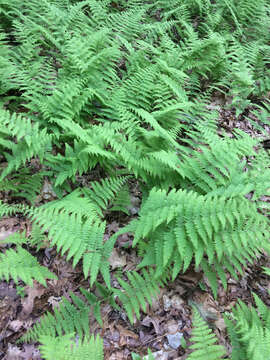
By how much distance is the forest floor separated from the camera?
275 centimetres

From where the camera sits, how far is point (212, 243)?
281cm

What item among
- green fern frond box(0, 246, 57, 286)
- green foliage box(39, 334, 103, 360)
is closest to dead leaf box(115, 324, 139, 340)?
green foliage box(39, 334, 103, 360)

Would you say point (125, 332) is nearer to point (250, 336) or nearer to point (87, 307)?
point (87, 307)

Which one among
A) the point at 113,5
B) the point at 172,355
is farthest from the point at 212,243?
the point at 113,5

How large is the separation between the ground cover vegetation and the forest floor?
0.12 metres

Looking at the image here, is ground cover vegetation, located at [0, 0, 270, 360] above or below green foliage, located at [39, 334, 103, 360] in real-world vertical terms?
above

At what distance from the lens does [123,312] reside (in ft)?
9.65

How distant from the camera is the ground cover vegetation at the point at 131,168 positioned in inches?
107

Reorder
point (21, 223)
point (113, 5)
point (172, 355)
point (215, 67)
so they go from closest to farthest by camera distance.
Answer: point (172, 355), point (21, 223), point (215, 67), point (113, 5)

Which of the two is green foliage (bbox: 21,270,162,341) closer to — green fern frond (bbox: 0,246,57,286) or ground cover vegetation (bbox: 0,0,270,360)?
ground cover vegetation (bbox: 0,0,270,360)

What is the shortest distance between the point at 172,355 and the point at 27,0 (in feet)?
22.6

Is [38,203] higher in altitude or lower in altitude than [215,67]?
lower

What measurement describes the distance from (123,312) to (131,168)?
6.30 ft

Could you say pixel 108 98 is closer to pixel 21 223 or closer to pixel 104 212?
pixel 104 212
